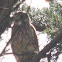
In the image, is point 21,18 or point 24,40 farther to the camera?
point 24,40

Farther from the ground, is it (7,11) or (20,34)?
(7,11)

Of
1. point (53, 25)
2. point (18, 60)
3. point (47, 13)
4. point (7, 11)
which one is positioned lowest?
point (18, 60)

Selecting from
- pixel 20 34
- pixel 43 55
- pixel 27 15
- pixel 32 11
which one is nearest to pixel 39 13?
pixel 32 11

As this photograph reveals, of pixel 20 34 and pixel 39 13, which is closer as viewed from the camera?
pixel 39 13

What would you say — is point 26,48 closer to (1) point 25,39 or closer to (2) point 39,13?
(1) point 25,39

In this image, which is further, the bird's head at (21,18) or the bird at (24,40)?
the bird at (24,40)

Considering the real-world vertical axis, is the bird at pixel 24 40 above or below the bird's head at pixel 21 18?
below

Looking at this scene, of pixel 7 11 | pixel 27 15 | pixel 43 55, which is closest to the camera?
pixel 43 55

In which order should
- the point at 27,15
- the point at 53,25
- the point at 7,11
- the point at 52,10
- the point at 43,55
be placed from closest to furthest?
the point at 43,55, the point at 7,11, the point at 53,25, the point at 52,10, the point at 27,15

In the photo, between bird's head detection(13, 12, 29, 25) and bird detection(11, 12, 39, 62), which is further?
bird detection(11, 12, 39, 62)

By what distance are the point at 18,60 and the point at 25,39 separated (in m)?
0.48

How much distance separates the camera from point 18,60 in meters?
3.08

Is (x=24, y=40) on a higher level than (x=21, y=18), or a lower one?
lower

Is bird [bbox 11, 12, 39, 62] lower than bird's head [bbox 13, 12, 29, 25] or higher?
lower
